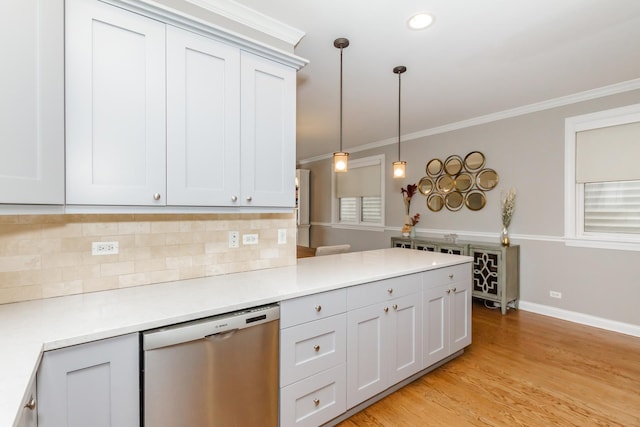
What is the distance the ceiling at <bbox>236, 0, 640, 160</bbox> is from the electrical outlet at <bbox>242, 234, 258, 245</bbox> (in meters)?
Result: 1.49

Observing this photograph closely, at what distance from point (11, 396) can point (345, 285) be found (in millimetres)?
1418

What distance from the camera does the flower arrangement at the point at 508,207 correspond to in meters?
3.94

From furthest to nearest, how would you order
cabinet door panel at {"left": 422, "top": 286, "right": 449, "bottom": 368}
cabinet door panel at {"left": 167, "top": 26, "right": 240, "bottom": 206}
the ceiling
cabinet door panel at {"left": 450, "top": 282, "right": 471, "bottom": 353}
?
cabinet door panel at {"left": 450, "top": 282, "right": 471, "bottom": 353} < cabinet door panel at {"left": 422, "top": 286, "right": 449, "bottom": 368} < the ceiling < cabinet door panel at {"left": 167, "top": 26, "right": 240, "bottom": 206}

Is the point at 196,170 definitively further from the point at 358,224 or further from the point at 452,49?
the point at 358,224

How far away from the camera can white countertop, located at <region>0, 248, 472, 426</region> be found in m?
0.95

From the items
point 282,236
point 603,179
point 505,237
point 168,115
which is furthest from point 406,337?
point 603,179

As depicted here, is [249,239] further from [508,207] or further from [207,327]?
[508,207]

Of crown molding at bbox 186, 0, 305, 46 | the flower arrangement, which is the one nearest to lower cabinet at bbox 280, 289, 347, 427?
crown molding at bbox 186, 0, 305, 46

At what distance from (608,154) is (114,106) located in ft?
14.4

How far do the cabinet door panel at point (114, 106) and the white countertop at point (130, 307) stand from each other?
0.48 meters

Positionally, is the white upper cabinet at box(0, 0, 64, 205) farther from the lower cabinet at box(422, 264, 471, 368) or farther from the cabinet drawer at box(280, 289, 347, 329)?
the lower cabinet at box(422, 264, 471, 368)

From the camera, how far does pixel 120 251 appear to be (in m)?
1.71

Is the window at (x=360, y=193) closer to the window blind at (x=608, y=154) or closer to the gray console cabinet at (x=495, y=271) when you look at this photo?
the gray console cabinet at (x=495, y=271)

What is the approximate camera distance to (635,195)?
320 centimetres
